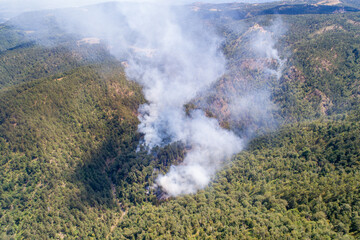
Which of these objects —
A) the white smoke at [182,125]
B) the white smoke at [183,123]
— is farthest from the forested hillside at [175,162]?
the white smoke at [183,123]

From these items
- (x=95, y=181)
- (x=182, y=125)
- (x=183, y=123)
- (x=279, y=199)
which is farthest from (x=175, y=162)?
(x=279, y=199)

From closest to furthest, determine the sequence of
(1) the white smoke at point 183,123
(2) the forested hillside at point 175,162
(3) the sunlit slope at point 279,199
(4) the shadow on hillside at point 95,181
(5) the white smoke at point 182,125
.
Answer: (3) the sunlit slope at point 279,199, (2) the forested hillside at point 175,162, (4) the shadow on hillside at point 95,181, (5) the white smoke at point 182,125, (1) the white smoke at point 183,123

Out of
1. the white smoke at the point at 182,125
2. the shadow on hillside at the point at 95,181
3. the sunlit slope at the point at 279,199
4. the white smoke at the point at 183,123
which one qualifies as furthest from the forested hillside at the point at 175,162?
the white smoke at the point at 183,123

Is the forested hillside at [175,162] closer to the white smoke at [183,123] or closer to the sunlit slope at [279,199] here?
the sunlit slope at [279,199]

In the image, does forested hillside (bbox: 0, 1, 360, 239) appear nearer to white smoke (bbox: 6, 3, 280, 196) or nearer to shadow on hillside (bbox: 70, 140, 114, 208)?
shadow on hillside (bbox: 70, 140, 114, 208)

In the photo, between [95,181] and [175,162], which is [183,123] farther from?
[95,181]

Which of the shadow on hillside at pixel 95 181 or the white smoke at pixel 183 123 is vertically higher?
the white smoke at pixel 183 123

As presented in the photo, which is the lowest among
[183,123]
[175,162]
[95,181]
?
[95,181]

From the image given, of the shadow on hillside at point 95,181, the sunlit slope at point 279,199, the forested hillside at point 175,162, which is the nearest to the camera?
the sunlit slope at point 279,199

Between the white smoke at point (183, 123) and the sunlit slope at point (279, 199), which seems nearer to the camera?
the sunlit slope at point (279, 199)

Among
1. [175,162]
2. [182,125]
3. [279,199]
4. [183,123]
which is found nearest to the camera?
[279,199]
